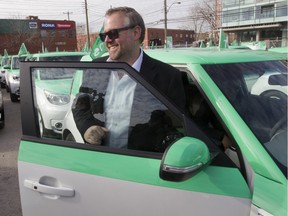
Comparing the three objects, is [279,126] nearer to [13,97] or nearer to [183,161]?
[183,161]

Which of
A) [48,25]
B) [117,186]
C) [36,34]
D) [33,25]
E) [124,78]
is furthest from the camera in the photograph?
[48,25]

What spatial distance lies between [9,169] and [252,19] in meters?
54.5

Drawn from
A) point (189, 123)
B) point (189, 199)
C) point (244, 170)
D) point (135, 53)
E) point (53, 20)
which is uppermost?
point (53, 20)

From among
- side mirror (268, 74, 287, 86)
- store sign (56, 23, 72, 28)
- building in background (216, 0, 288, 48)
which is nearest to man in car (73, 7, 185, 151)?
side mirror (268, 74, 287, 86)

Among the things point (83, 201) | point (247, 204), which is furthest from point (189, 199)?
point (83, 201)

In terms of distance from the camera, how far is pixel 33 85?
2072 millimetres

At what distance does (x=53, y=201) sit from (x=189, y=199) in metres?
0.79

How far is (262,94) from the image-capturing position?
2348 millimetres

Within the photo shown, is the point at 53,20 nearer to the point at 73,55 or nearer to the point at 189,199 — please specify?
the point at 73,55

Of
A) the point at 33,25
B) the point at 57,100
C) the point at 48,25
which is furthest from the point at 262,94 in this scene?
the point at 48,25

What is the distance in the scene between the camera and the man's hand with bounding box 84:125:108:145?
192 cm

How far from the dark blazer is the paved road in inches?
98.1

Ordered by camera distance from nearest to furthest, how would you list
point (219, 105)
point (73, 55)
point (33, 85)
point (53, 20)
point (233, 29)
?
point (219, 105), point (33, 85), point (73, 55), point (233, 29), point (53, 20)

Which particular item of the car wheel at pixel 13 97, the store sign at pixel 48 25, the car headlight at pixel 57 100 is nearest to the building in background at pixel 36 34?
the store sign at pixel 48 25
